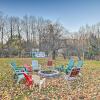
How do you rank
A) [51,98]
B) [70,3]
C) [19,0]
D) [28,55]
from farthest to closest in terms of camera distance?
[28,55] → [19,0] → [70,3] → [51,98]

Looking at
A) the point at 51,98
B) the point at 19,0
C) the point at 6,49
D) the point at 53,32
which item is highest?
the point at 19,0

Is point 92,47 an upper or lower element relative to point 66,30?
lower

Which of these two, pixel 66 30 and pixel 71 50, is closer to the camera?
pixel 71 50

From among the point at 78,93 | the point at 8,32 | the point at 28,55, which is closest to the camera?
the point at 78,93

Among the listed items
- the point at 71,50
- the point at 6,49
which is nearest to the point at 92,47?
the point at 71,50

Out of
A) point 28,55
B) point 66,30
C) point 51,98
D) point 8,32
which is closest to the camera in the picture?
point 51,98

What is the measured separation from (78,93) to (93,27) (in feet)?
144

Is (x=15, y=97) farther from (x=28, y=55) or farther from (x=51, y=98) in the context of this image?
(x=28, y=55)

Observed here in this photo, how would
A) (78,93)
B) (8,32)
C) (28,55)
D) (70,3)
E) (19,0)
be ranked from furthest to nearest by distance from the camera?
1. (8,32)
2. (28,55)
3. (19,0)
4. (70,3)
5. (78,93)

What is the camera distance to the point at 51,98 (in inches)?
285

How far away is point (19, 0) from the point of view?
2675cm

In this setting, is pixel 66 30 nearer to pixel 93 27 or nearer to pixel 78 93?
pixel 93 27

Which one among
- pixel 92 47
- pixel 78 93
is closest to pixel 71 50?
pixel 92 47

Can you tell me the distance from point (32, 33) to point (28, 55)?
1097 centimetres
